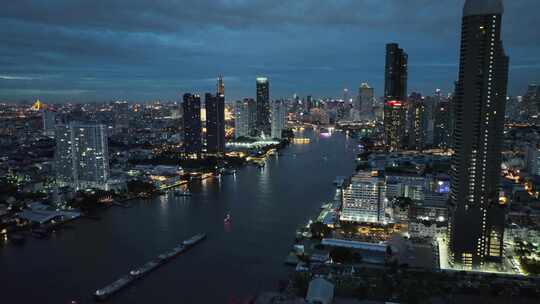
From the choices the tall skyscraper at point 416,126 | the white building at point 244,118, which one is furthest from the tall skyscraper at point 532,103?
the white building at point 244,118

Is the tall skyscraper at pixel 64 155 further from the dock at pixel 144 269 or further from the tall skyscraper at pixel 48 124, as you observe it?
the tall skyscraper at pixel 48 124

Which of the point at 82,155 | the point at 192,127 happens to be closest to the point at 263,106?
the point at 192,127

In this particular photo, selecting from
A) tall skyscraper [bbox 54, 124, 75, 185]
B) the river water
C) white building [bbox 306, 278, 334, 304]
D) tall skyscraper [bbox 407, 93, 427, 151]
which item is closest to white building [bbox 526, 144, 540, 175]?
tall skyscraper [bbox 407, 93, 427, 151]

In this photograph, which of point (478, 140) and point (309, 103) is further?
point (309, 103)

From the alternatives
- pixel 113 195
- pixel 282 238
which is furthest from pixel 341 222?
pixel 113 195

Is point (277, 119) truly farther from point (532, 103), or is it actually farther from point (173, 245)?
point (173, 245)

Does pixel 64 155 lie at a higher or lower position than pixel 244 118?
lower
